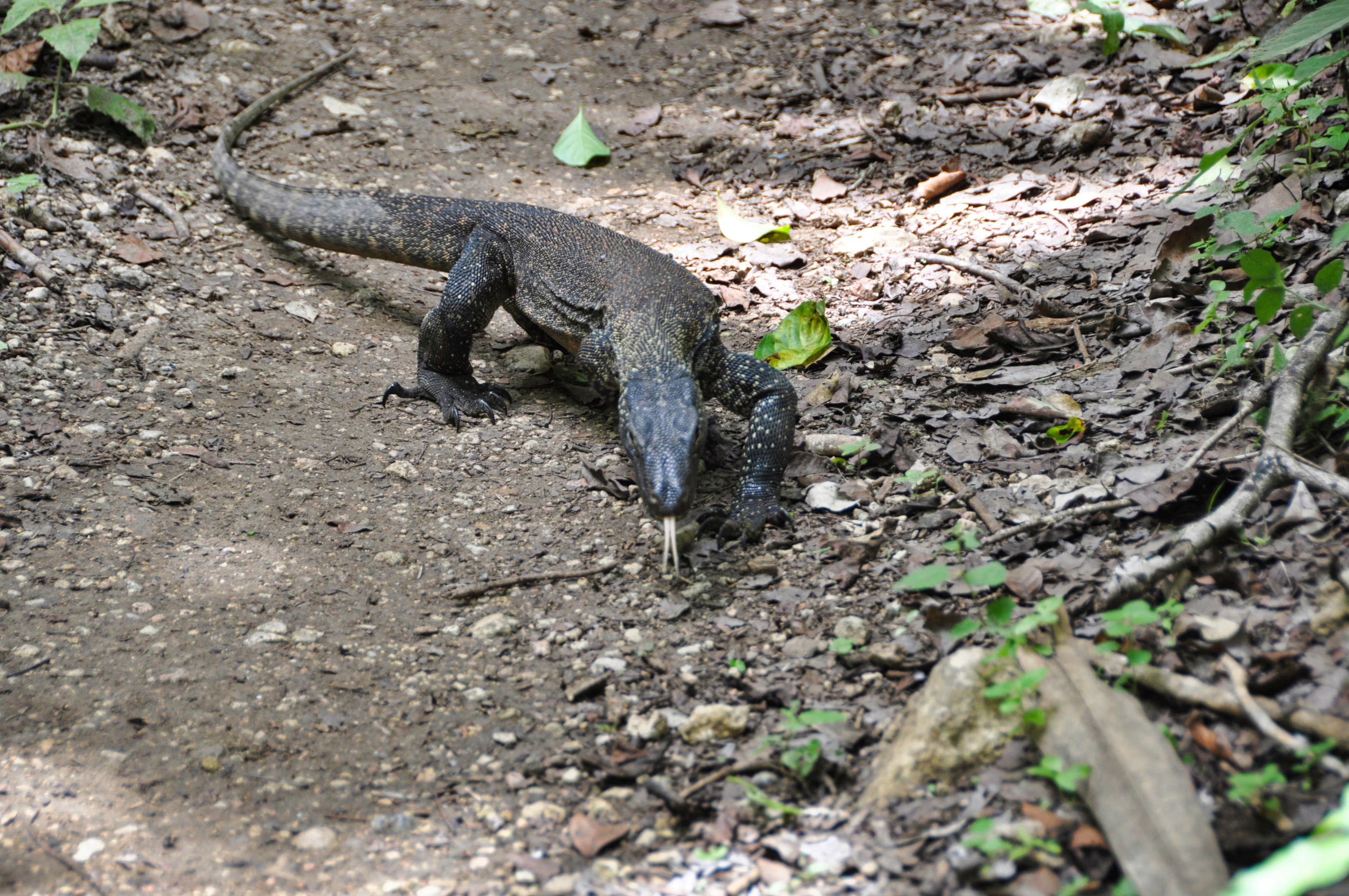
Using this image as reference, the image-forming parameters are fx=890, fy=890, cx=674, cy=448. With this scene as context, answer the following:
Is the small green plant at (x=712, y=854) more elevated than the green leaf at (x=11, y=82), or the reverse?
the green leaf at (x=11, y=82)

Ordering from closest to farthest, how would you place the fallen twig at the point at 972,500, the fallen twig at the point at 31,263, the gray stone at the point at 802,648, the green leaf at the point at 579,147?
the gray stone at the point at 802,648 → the fallen twig at the point at 972,500 → the fallen twig at the point at 31,263 → the green leaf at the point at 579,147

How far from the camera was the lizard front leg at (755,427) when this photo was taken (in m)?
4.05

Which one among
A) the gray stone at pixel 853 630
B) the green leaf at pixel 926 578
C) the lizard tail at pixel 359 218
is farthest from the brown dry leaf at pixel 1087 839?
the lizard tail at pixel 359 218

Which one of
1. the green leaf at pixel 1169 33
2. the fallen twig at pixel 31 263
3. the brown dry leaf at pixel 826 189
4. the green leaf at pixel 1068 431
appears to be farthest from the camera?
the green leaf at pixel 1169 33

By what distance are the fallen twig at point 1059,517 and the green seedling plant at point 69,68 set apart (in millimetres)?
6197

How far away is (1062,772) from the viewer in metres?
Result: 2.25

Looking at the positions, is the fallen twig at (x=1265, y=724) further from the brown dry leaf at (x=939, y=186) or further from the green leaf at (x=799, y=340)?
the brown dry leaf at (x=939, y=186)

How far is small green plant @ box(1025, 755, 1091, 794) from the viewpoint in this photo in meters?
2.20

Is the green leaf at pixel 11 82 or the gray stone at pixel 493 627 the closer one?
the gray stone at pixel 493 627

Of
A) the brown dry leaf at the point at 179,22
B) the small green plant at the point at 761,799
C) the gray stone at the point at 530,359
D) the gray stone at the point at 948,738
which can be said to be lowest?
the gray stone at the point at 530,359

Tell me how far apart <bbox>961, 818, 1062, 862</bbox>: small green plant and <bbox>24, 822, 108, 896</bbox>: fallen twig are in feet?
7.53

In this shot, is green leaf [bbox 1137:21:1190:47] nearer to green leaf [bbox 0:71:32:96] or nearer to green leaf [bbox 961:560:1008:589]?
green leaf [bbox 961:560:1008:589]

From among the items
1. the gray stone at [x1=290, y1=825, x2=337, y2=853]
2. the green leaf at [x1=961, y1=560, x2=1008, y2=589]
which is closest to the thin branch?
the green leaf at [x1=961, y1=560, x2=1008, y2=589]

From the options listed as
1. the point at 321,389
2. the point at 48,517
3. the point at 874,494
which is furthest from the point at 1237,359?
the point at 48,517
